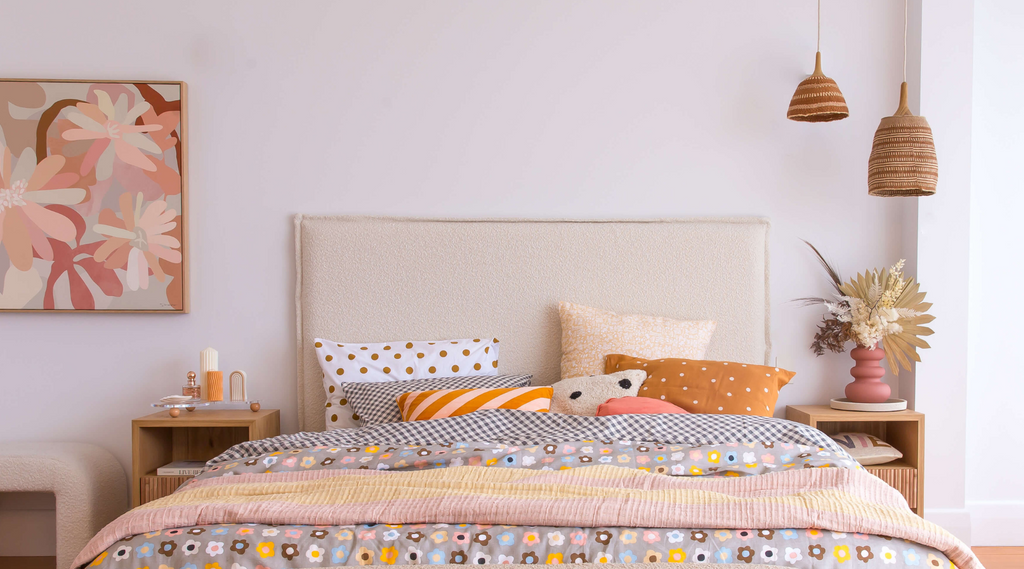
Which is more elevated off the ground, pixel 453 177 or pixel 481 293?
pixel 453 177

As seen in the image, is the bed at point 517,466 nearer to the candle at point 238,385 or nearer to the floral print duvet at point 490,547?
the floral print duvet at point 490,547

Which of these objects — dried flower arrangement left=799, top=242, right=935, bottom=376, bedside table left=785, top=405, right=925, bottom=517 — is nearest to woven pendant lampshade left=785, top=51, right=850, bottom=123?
dried flower arrangement left=799, top=242, right=935, bottom=376

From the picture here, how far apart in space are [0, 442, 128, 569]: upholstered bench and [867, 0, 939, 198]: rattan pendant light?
3.08 metres

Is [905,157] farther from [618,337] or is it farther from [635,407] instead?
[635,407]

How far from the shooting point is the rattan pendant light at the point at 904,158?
2596 mm

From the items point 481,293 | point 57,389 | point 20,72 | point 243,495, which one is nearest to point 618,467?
point 243,495

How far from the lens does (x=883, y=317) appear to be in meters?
2.67

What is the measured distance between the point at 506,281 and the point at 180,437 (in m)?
1.41

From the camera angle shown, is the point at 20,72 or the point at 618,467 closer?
the point at 618,467

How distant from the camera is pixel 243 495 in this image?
1.60 m

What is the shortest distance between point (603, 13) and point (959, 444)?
7.36ft

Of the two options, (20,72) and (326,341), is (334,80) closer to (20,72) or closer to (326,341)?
(326,341)

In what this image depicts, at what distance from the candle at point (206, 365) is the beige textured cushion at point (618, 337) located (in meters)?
1.33

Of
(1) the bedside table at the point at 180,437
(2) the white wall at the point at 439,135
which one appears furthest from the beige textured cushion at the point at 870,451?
(1) the bedside table at the point at 180,437
